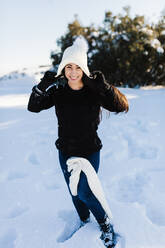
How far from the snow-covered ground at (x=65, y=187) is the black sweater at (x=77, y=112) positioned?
752 millimetres

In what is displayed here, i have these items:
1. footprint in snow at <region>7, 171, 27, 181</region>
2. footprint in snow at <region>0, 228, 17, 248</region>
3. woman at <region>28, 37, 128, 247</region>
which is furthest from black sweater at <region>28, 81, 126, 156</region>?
footprint in snow at <region>7, 171, 27, 181</region>

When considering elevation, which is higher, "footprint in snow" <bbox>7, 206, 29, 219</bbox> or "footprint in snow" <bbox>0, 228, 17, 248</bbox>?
"footprint in snow" <bbox>7, 206, 29, 219</bbox>

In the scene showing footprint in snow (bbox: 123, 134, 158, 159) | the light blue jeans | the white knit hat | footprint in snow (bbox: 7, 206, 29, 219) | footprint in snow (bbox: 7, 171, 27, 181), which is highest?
the white knit hat

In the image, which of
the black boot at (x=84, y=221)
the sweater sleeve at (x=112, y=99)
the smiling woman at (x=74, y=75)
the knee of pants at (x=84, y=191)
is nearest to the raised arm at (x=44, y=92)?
the smiling woman at (x=74, y=75)

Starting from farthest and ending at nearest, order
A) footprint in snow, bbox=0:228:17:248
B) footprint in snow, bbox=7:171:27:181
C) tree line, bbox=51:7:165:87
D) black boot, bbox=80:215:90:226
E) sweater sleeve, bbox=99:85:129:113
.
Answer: tree line, bbox=51:7:165:87, footprint in snow, bbox=7:171:27:181, black boot, bbox=80:215:90:226, footprint in snow, bbox=0:228:17:248, sweater sleeve, bbox=99:85:129:113

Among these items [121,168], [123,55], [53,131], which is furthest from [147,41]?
[121,168]

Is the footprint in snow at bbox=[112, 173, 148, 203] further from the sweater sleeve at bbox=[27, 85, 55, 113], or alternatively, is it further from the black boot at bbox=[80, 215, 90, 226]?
the sweater sleeve at bbox=[27, 85, 55, 113]

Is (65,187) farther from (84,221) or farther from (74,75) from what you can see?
(74,75)

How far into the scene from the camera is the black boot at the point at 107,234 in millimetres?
1767

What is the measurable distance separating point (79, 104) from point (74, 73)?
235mm

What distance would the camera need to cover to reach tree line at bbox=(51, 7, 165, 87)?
10250mm

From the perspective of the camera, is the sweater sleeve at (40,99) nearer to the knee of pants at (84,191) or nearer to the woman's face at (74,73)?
the woman's face at (74,73)

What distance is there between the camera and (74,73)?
Result: 5.57 feet

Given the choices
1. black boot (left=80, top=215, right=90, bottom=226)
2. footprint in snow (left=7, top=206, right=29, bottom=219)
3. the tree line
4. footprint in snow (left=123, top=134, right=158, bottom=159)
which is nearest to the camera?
black boot (left=80, top=215, right=90, bottom=226)
